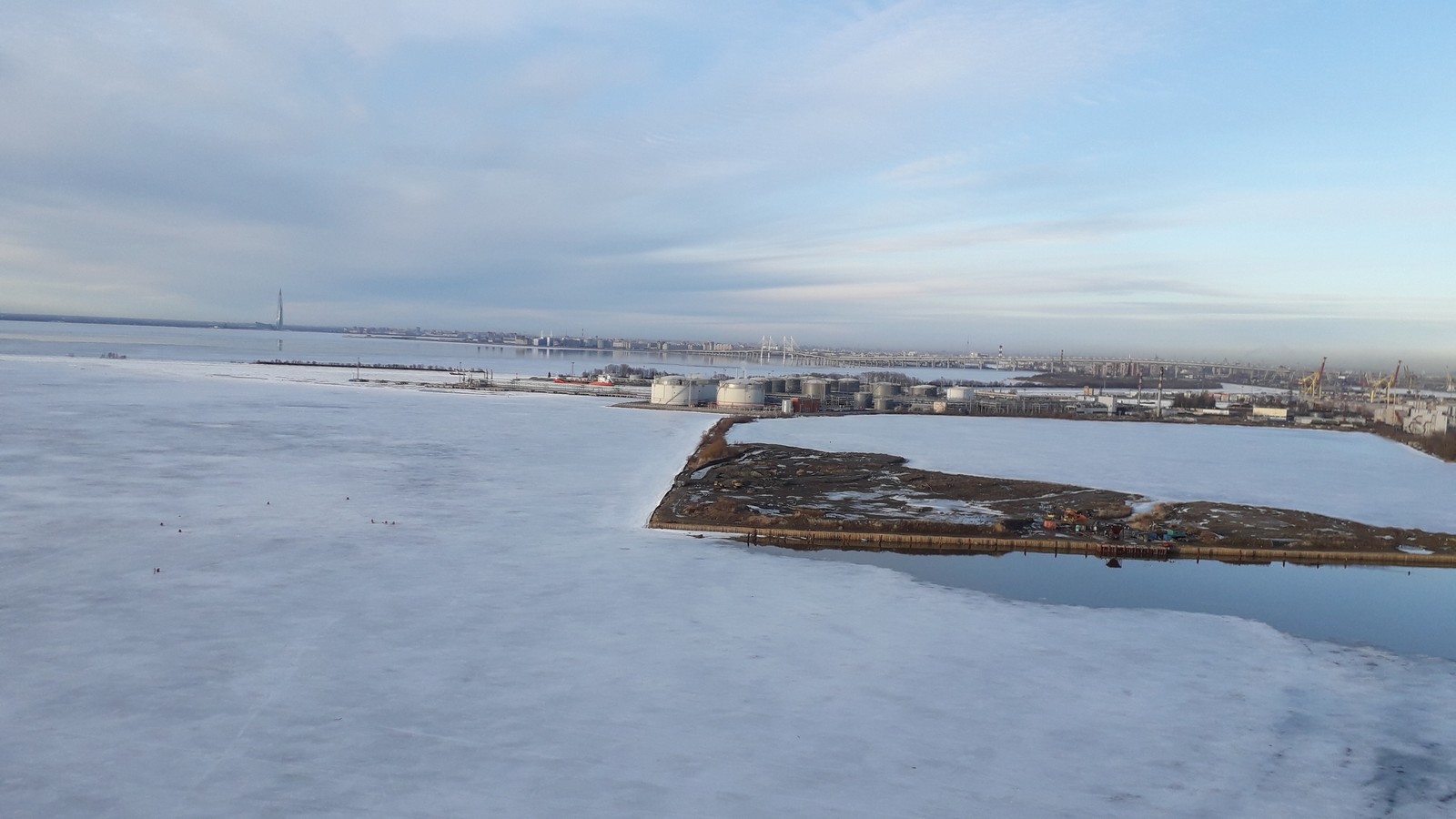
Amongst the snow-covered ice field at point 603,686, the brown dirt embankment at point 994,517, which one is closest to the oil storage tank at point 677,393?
the brown dirt embankment at point 994,517

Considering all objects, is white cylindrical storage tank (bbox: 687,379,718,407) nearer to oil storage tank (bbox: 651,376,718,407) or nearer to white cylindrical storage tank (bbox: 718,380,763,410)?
oil storage tank (bbox: 651,376,718,407)

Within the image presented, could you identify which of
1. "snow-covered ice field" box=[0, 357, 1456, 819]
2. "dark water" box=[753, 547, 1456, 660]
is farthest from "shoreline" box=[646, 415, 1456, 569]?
"snow-covered ice field" box=[0, 357, 1456, 819]

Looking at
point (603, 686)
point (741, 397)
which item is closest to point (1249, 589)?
point (603, 686)

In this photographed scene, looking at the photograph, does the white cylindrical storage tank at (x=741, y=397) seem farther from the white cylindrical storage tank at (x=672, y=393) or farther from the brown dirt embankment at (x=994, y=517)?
the brown dirt embankment at (x=994, y=517)

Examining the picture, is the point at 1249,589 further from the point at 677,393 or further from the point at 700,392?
the point at 700,392

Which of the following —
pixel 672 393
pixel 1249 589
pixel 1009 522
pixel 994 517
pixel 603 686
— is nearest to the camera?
pixel 603 686

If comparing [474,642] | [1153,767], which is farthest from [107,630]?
[1153,767]
